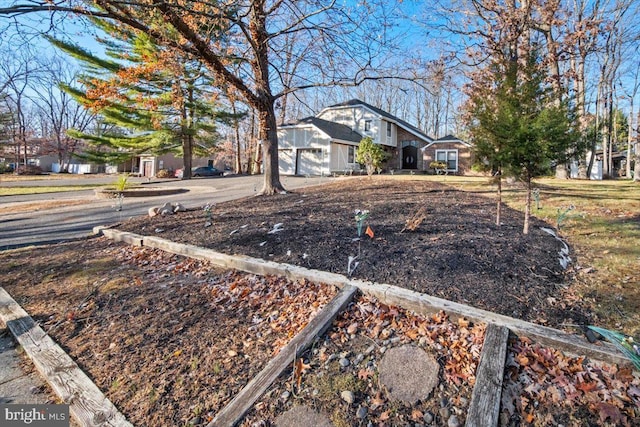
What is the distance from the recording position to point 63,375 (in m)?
2.18

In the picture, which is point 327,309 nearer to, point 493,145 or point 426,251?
point 426,251

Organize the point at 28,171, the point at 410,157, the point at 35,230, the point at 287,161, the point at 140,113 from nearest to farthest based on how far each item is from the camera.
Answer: the point at 35,230
the point at 140,113
the point at 287,161
the point at 410,157
the point at 28,171

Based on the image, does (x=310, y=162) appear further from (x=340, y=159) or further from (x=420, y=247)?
(x=420, y=247)

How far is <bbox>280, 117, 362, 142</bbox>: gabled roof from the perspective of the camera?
23441mm

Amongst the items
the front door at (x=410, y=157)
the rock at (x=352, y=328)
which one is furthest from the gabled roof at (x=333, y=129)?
the rock at (x=352, y=328)

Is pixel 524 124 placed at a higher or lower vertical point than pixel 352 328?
higher

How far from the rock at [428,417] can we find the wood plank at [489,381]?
0.58 ft


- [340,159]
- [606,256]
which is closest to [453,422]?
[606,256]

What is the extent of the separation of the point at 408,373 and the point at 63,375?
7.66ft

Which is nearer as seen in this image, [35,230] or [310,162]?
[35,230]

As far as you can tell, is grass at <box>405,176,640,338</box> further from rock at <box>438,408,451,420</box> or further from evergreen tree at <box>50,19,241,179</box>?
evergreen tree at <box>50,19,241,179</box>

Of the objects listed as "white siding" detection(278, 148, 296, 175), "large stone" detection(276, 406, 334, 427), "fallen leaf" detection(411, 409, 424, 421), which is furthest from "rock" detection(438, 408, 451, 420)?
"white siding" detection(278, 148, 296, 175)

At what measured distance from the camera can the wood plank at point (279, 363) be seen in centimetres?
174

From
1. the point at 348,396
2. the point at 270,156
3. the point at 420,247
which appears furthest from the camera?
the point at 270,156
